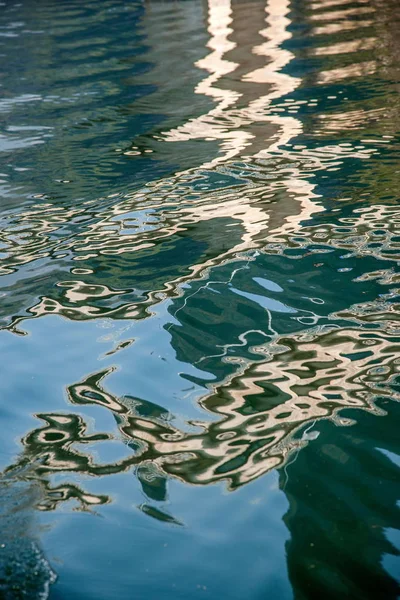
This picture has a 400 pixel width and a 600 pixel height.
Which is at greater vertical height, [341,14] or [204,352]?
[341,14]

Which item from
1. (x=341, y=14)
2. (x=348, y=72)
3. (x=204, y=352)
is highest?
(x=341, y=14)

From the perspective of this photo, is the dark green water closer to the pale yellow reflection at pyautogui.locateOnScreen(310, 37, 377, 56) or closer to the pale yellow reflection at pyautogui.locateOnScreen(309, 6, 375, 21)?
the pale yellow reflection at pyautogui.locateOnScreen(310, 37, 377, 56)

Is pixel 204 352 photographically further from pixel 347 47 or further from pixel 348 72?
pixel 347 47

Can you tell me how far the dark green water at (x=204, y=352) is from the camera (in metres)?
1.75

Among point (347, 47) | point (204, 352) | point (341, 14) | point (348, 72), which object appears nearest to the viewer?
point (204, 352)

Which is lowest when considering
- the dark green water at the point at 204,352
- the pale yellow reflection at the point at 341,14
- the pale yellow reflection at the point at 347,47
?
the dark green water at the point at 204,352

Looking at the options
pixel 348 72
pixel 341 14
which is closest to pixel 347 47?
pixel 348 72

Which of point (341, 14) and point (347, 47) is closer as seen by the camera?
point (347, 47)

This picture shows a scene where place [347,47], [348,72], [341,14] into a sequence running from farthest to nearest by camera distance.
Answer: [341,14], [347,47], [348,72]

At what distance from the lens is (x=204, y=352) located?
2.60 meters

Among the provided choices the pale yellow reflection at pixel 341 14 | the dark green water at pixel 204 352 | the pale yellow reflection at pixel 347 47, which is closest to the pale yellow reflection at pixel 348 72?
the dark green water at pixel 204 352

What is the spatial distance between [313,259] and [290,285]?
0.27 m

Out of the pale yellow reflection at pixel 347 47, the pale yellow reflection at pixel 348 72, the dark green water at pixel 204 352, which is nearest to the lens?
the dark green water at pixel 204 352

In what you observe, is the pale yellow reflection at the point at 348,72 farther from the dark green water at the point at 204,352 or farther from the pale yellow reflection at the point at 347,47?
the pale yellow reflection at the point at 347,47
